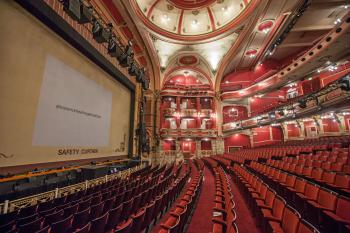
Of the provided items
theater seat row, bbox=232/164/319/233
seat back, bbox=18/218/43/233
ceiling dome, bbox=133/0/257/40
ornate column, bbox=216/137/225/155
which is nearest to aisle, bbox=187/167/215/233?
theater seat row, bbox=232/164/319/233

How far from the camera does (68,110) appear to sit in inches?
169

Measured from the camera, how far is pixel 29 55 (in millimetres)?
3439

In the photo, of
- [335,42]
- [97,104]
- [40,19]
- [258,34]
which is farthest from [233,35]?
[40,19]

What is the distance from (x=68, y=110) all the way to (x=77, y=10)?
2313 millimetres

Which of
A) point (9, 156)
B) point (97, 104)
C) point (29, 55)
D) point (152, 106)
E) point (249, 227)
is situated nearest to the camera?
point (249, 227)

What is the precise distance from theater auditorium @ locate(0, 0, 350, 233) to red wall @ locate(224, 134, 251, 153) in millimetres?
84

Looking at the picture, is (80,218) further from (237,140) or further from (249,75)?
(249,75)

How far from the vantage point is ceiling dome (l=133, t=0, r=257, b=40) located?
958cm

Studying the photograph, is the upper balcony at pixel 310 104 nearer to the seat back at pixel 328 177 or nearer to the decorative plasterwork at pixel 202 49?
the seat back at pixel 328 177

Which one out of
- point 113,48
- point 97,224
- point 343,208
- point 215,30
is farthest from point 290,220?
point 215,30

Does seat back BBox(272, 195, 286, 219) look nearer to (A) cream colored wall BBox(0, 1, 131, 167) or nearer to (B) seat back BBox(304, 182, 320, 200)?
(B) seat back BBox(304, 182, 320, 200)

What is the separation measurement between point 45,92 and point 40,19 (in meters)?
1.60

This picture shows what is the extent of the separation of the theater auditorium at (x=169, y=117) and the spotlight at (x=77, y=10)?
0.08 feet

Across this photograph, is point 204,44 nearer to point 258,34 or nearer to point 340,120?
point 258,34
